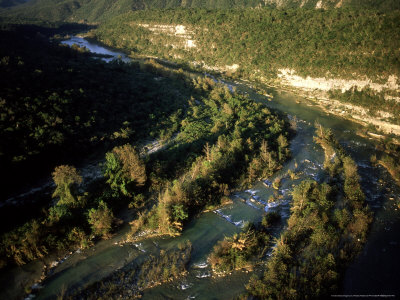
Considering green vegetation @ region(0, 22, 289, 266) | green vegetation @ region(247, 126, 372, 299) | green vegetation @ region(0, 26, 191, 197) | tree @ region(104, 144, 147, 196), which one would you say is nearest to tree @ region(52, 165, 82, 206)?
green vegetation @ region(0, 22, 289, 266)

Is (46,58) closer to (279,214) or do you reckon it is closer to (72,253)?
(72,253)

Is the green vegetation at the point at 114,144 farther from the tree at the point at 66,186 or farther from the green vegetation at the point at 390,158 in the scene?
the green vegetation at the point at 390,158

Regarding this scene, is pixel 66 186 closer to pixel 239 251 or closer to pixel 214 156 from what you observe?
pixel 214 156

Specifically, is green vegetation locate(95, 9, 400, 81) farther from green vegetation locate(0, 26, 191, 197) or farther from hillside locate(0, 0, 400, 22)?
hillside locate(0, 0, 400, 22)

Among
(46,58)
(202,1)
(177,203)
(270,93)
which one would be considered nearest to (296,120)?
(270,93)

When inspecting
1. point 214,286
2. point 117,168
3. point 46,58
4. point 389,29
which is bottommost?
point 214,286

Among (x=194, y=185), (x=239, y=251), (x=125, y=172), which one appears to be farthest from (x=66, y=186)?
(x=239, y=251)
